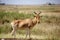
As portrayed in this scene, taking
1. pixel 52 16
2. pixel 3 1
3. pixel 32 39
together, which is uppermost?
pixel 3 1

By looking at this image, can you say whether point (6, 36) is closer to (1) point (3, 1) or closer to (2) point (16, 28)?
(2) point (16, 28)

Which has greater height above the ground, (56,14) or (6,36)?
(56,14)

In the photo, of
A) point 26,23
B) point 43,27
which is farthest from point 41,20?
point 26,23

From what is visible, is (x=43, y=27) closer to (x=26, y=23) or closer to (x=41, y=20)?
(x=41, y=20)

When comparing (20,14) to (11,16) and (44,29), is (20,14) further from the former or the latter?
(44,29)

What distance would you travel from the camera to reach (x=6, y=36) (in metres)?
1.99

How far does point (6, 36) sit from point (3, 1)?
500 mm

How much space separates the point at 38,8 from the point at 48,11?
0.48ft

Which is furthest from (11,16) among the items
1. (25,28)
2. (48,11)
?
(48,11)

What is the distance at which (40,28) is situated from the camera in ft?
6.56

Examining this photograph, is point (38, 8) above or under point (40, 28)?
above

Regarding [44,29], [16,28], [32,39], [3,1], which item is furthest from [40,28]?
[3,1]

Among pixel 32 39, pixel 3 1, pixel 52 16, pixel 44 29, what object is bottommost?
pixel 32 39

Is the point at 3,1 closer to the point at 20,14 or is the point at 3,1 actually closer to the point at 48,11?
the point at 20,14
